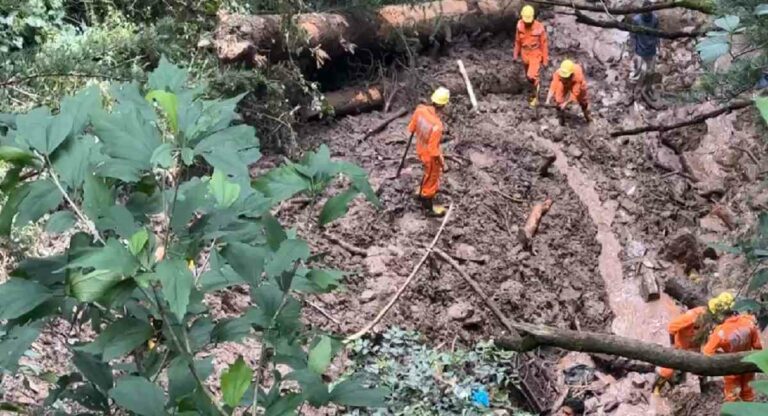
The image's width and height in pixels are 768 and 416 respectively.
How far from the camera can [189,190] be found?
1.97 meters

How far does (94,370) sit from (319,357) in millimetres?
586

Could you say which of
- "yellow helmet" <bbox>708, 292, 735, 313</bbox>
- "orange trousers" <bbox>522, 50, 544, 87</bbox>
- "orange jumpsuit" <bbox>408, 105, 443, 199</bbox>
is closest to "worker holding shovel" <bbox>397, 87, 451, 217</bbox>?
"orange jumpsuit" <bbox>408, 105, 443, 199</bbox>

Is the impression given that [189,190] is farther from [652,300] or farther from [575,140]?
[575,140]

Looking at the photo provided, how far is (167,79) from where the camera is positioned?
2148 mm

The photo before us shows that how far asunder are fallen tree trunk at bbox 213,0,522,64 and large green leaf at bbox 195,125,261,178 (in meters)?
6.27

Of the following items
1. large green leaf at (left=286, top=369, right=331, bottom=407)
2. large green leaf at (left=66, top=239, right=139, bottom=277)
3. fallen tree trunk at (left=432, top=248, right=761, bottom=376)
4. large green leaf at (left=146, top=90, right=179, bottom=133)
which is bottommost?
fallen tree trunk at (left=432, top=248, right=761, bottom=376)

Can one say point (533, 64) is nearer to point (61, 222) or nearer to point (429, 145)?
point (429, 145)

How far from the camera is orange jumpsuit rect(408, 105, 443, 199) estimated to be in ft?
26.4

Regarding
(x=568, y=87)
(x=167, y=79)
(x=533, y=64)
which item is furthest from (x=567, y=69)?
(x=167, y=79)

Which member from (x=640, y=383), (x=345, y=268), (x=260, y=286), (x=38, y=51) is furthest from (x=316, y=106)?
(x=260, y=286)

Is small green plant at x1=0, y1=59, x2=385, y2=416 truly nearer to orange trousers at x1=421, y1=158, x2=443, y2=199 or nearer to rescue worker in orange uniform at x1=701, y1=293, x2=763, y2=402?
rescue worker in orange uniform at x1=701, y1=293, x2=763, y2=402

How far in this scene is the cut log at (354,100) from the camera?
9.74 metres

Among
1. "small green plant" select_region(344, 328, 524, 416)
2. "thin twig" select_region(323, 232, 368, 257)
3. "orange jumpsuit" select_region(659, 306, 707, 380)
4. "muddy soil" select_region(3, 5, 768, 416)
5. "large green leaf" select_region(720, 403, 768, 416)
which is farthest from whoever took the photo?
"thin twig" select_region(323, 232, 368, 257)

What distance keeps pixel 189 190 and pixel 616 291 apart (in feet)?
23.9
